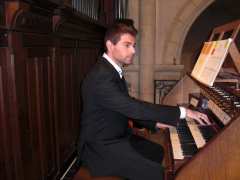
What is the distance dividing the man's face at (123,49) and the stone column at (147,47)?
9.84 ft

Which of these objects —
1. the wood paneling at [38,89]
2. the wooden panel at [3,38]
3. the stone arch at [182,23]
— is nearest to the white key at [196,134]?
the wood paneling at [38,89]

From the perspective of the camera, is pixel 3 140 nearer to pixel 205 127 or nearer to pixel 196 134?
pixel 196 134

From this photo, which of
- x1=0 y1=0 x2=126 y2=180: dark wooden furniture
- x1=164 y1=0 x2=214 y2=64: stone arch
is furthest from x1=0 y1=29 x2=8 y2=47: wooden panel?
x1=164 y1=0 x2=214 y2=64: stone arch

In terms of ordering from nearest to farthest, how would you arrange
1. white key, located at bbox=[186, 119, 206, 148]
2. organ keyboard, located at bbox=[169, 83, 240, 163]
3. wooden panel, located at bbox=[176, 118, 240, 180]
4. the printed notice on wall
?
wooden panel, located at bbox=[176, 118, 240, 180] < organ keyboard, located at bbox=[169, 83, 240, 163] < white key, located at bbox=[186, 119, 206, 148] < the printed notice on wall

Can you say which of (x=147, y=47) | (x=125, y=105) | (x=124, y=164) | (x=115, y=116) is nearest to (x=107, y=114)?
(x=115, y=116)

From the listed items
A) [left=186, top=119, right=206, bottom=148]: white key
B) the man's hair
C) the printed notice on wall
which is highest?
the man's hair

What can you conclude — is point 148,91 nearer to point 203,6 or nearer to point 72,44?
point 203,6

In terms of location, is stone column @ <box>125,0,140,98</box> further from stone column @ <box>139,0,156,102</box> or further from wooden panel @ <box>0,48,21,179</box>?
wooden panel @ <box>0,48,21,179</box>

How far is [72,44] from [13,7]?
1.28 metres

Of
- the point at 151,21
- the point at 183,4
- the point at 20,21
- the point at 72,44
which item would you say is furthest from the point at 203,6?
the point at 20,21

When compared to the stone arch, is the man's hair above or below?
below

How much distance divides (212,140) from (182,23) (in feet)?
12.5

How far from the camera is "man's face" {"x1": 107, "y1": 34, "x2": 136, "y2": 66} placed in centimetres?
209

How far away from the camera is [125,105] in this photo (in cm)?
197
